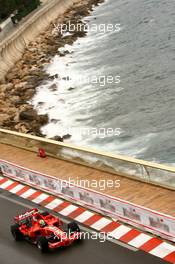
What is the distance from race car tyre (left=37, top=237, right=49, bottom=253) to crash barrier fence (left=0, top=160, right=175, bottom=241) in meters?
3.04

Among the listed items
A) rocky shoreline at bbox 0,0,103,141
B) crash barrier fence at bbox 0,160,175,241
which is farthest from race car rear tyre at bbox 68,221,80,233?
rocky shoreline at bbox 0,0,103,141

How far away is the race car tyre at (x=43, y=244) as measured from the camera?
1936 centimetres

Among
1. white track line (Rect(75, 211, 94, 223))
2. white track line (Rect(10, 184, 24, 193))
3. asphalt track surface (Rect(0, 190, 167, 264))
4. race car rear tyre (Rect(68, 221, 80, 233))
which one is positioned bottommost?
asphalt track surface (Rect(0, 190, 167, 264))

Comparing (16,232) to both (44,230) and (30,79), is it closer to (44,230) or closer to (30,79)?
(44,230)

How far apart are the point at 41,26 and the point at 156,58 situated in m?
27.3

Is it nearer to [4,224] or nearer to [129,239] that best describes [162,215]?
[129,239]

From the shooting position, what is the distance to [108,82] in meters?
54.2

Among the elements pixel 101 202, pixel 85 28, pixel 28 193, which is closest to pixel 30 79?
pixel 85 28

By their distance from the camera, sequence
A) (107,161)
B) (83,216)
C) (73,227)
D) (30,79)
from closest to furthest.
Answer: (73,227)
(83,216)
(107,161)
(30,79)

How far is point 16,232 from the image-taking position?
20.5 m

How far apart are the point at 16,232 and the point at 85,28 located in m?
65.8

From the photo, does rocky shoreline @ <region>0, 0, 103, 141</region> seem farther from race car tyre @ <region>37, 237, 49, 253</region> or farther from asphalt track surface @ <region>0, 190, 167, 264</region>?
race car tyre @ <region>37, 237, 49, 253</region>

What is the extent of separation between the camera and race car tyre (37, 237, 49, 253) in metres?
19.4

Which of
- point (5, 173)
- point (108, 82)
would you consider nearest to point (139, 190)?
point (5, 173)
